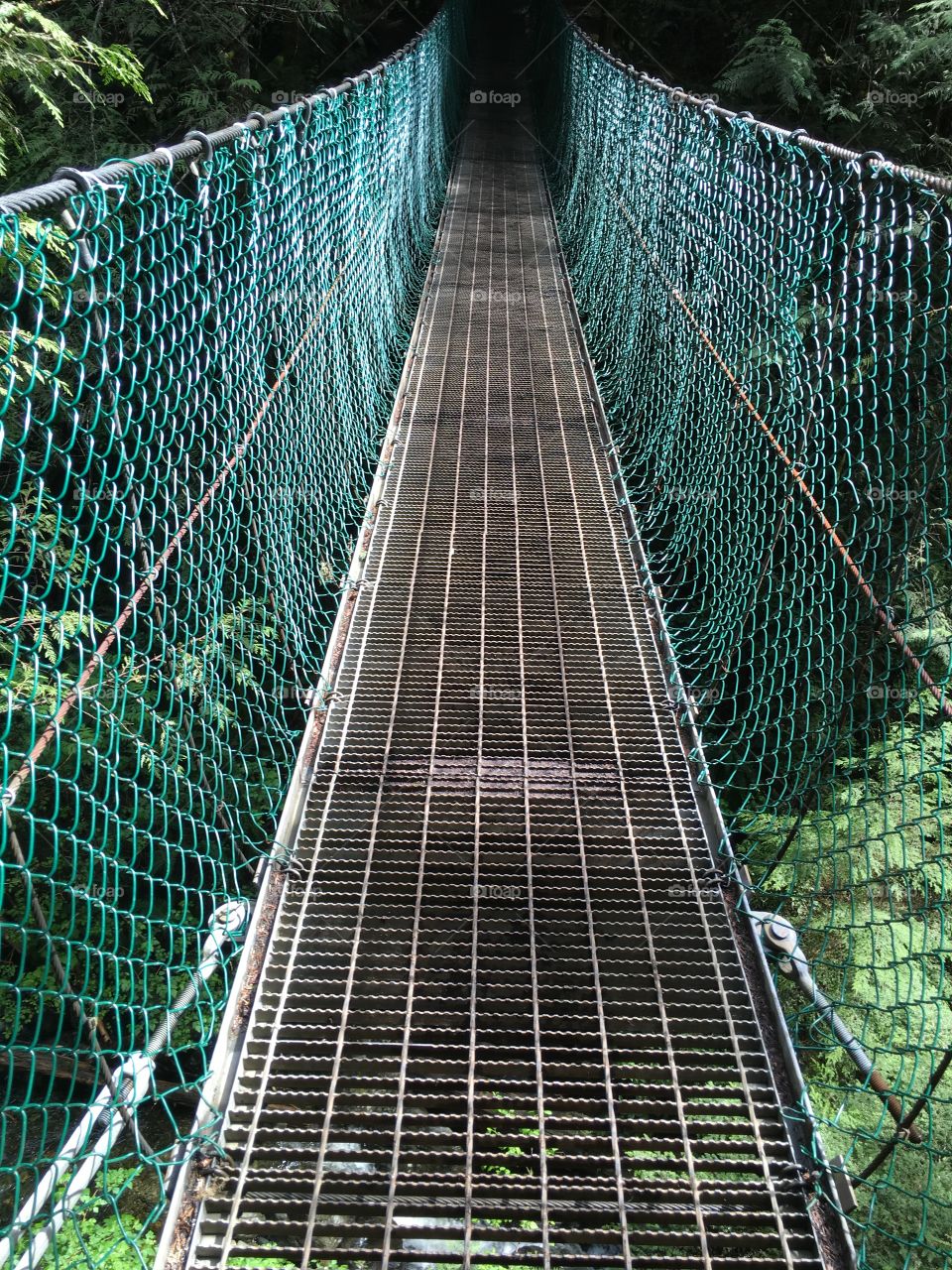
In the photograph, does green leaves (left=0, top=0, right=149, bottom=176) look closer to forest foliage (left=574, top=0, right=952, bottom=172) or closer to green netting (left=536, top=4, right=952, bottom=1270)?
green netting (left=536, top=4, right=952, bottom=1270)

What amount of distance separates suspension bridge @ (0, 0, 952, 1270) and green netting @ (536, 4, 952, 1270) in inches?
1.4

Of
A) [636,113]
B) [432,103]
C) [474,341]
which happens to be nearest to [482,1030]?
[474,341]

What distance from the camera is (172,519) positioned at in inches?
143

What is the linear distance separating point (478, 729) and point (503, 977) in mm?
799

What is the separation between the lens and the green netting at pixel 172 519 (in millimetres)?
1507

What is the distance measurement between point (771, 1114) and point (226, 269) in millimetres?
2391

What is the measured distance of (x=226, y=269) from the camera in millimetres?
2277

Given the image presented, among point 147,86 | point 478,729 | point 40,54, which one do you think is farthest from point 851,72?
point 478,729

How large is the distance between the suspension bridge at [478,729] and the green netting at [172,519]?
0.03 meters

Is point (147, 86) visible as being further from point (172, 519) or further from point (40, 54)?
point (172, 519)

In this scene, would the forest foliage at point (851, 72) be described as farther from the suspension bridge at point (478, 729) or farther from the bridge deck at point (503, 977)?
the bridge deck at point (503, 977)

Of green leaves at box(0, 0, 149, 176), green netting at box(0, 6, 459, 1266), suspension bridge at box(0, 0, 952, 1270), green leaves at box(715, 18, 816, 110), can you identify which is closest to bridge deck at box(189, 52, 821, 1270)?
suspension bridge at box(0, 0, 952, 1270)

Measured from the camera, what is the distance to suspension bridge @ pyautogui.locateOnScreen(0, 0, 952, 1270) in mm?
1600

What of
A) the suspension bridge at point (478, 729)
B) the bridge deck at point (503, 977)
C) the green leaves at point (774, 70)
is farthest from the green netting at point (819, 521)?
the green leaves at point (774, 70)
